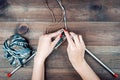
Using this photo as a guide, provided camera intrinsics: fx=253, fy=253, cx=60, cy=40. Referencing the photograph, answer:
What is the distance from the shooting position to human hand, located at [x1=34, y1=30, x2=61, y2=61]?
1.33 m

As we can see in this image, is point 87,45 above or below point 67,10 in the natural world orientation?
below

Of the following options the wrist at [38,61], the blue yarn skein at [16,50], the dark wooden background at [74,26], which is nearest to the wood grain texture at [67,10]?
the dark wooden background at [74,26]

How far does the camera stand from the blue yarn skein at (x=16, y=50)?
139 centimetres

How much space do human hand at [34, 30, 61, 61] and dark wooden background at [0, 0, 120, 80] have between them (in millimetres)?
98

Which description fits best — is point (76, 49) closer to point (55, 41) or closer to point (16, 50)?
point (55, 41)

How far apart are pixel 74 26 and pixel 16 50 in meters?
0.35

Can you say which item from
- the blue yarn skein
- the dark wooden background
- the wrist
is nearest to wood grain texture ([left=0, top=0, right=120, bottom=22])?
the dark wooden background

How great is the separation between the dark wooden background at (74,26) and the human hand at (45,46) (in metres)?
0.10

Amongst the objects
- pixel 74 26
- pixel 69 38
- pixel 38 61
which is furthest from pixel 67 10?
pixel 38 61

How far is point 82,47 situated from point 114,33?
254mm

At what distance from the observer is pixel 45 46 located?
1.33m

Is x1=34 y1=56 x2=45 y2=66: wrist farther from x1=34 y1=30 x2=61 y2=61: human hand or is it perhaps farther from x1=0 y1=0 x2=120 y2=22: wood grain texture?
x1=0 y1=0 x2=120 y2=22: wood grain texture

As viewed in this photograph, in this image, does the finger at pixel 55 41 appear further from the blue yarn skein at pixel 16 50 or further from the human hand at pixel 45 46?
the blue yarn skein at pixel 16 50

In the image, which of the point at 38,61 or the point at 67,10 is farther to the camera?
the point at 67,10
